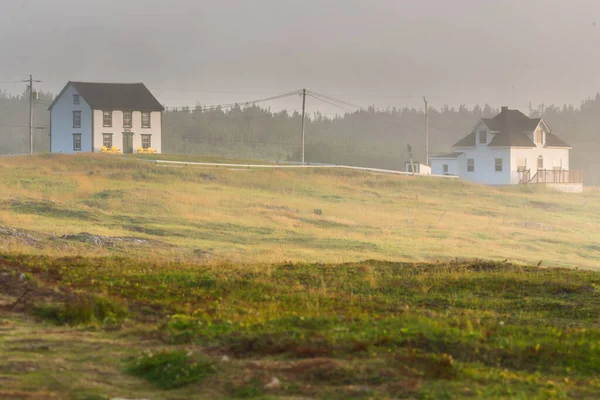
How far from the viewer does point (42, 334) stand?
12.2 meters

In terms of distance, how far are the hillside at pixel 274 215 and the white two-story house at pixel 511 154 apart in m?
10.6

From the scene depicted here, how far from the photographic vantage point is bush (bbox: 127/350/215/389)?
959cm

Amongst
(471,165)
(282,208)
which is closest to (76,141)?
(471,165)

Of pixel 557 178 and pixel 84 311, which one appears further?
pixel 557 178

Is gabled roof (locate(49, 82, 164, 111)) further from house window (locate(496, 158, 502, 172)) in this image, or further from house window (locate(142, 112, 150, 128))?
house window (locate(496, 158, 502, 172))

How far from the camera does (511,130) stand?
9325 centimetres

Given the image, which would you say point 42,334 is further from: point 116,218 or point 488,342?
point 116,218

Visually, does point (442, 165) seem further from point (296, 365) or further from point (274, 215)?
point (296, 365)

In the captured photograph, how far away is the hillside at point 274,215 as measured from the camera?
1451 inches

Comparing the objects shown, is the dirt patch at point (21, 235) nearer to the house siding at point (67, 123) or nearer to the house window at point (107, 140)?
the house window at point (107, 140)

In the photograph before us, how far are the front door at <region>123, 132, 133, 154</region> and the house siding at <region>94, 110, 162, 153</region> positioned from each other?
1.04 ft

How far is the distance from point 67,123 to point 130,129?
6764 mm

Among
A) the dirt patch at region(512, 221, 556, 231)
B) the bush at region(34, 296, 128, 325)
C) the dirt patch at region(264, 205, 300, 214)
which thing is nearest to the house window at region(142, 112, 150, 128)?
the dirt patch at region(264, 205, 300, 214)

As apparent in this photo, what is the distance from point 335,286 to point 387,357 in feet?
28.5
